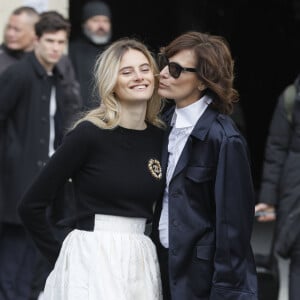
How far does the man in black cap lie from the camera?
803 centimetres

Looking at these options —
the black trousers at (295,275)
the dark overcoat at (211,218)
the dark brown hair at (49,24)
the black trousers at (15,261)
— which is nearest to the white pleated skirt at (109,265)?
the dark overcoat at (211,218)

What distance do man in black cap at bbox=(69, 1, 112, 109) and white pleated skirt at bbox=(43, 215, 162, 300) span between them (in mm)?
3480

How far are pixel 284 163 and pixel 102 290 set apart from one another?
96.5 inches

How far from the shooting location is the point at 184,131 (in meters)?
4.63

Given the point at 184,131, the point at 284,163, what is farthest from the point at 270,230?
the point at 184,131

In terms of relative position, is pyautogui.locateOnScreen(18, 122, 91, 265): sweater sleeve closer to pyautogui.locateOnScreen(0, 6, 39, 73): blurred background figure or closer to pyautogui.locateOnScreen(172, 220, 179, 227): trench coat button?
pyautogui.locateOnScreen(172, 220, 179, 227): trench coat button

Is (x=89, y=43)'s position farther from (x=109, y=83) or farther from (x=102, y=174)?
(x=102, y=174)

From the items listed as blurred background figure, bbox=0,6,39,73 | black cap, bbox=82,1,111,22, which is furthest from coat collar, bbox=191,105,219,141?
black cap, bbox=82,1,111,22

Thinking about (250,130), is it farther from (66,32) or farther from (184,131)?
(184,131)

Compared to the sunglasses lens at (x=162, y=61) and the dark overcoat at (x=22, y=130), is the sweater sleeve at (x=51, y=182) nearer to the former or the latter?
the sunglasses lens at (x=162, y=61)

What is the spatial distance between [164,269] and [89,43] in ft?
12.9

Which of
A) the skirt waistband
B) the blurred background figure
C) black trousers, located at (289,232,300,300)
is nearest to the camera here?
→ the skirt waistband

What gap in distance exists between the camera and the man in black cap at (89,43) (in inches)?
316

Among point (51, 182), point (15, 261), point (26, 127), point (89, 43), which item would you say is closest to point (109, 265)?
point (51, 182)
